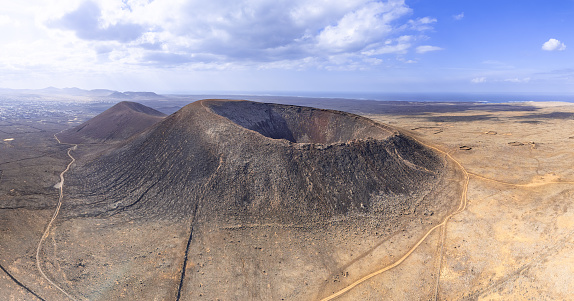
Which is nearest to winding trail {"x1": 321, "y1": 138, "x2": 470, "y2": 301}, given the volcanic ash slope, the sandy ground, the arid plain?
the arid plain

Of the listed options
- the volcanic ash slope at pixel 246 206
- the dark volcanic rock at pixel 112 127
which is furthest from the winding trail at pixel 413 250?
the dark volcanic rock at pixel 112 127

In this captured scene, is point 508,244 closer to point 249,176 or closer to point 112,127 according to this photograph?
point 249,176

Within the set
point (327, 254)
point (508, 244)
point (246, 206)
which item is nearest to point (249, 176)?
point (246, 206)

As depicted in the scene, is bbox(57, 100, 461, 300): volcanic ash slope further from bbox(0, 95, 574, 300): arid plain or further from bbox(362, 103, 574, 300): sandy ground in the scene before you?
bbox(362, 103, 574, 300): sandy ground

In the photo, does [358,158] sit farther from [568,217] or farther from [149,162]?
[149,162]

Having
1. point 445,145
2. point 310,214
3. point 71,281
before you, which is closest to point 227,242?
point 310,214

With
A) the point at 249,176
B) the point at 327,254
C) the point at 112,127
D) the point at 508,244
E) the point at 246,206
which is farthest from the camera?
the point at 112,127

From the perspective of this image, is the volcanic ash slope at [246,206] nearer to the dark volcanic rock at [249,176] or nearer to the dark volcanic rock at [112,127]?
the dark volcanic rock at [249,176]
